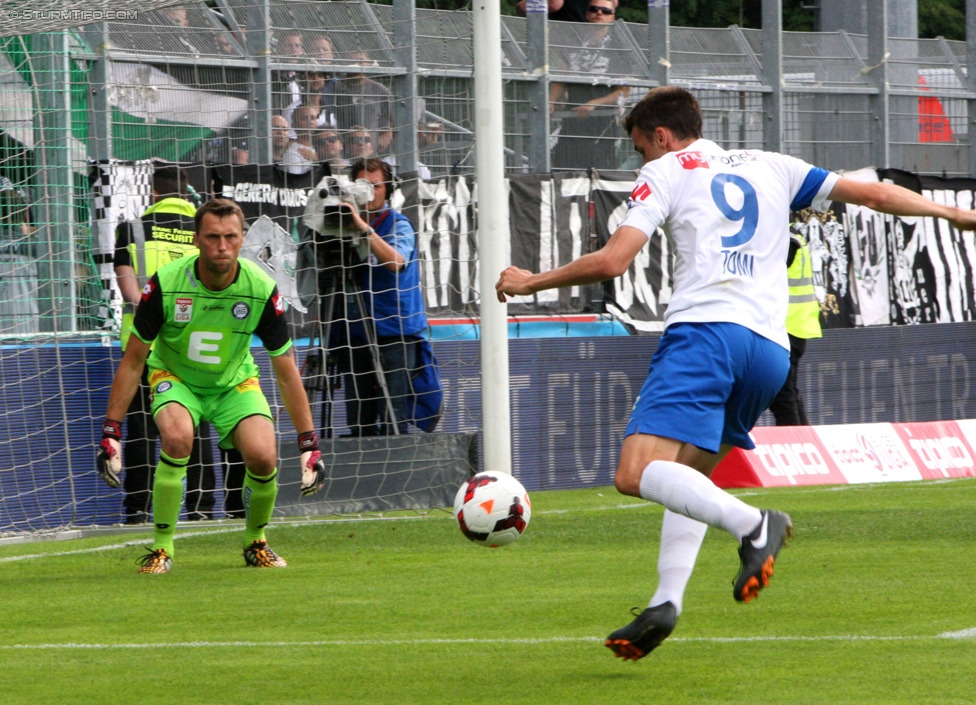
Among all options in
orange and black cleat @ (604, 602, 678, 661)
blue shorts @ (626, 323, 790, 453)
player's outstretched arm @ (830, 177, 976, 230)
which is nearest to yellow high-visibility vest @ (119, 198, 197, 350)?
blue shorts @ (626, 323, 790, 453)

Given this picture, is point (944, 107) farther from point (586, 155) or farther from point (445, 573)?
point (445, 573)

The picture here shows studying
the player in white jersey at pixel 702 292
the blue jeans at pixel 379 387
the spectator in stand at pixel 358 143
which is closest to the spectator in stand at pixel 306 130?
the spectator in stand at pixel 358 143

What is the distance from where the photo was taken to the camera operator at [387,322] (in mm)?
10711

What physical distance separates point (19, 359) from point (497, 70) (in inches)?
140

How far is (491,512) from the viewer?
6.53 meters

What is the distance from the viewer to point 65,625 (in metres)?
6.21

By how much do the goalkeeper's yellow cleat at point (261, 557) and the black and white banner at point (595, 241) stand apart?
9.59 ft

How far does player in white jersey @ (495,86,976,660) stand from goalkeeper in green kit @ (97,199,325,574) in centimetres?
283

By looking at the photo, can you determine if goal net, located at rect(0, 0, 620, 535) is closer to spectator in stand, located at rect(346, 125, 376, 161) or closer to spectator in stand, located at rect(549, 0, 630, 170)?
spectator in stand, located at rect(346, 125, 376, 161)

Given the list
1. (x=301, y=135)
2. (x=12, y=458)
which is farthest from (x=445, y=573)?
(x=301, y=135)

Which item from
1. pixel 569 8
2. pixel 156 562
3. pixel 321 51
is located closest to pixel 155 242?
pixel 321 51

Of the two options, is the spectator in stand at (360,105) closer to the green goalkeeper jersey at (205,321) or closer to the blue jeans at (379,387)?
the blue jeans at (379,387)

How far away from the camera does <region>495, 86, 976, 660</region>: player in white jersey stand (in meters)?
5.00

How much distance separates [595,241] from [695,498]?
7903 millimetres
